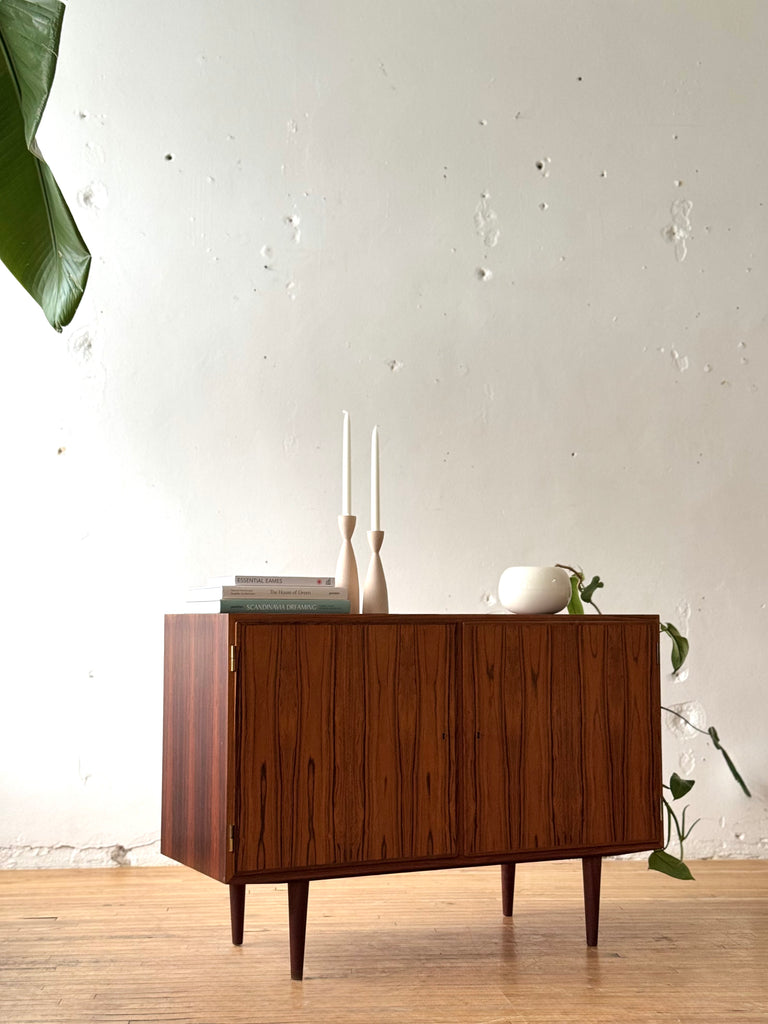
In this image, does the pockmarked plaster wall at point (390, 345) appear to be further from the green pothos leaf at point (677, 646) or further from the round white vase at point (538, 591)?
the round white vase at point (538, 591)

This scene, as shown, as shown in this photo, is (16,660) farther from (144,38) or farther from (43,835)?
(144,38)

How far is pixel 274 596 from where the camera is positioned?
2172 mm

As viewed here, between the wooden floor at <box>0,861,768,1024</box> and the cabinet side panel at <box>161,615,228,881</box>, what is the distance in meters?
0.25

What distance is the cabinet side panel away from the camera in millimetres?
2088

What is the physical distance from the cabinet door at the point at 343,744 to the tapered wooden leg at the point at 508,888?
45 cm

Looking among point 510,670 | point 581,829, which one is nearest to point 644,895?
point 581,829

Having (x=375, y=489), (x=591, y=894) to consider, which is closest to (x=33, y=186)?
(x=375, y=489)

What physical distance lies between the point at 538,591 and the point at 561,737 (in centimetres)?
33

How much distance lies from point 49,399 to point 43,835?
1.27m

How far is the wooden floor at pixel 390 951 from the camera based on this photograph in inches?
78.9

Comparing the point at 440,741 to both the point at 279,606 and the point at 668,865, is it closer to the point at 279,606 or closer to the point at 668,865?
the point at 279,606

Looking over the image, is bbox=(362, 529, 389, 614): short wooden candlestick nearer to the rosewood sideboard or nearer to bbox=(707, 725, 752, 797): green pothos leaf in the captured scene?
the rosewood sideboard

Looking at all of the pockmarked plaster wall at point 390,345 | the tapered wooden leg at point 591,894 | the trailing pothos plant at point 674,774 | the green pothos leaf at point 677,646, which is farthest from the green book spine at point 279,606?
the pockmarked plaster wall at point 390,345

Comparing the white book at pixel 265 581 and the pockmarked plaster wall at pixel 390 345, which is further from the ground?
the pockmarked plaster wall at pixel 390 345
